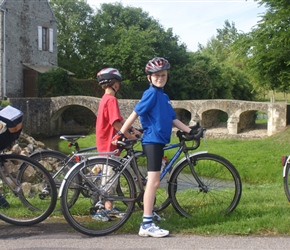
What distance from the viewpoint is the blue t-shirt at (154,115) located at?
4.38 metres

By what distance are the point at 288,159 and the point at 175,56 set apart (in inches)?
1598

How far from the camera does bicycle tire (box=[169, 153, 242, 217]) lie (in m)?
4.66

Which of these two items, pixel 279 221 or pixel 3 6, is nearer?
pixel 279 221

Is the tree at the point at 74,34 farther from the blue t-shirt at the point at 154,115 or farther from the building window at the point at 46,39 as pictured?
the blue t-shirt at the point at 154,115

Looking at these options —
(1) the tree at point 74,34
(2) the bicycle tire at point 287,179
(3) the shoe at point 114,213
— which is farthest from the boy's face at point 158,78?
(1) the tree at point 74,34

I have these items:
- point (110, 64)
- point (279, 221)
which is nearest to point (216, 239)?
point (279, 221)

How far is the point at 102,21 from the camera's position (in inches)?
1799

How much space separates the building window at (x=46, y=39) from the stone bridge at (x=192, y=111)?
4.89 m

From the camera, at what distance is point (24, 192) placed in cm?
508

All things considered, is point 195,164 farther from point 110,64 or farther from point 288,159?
point 110,64

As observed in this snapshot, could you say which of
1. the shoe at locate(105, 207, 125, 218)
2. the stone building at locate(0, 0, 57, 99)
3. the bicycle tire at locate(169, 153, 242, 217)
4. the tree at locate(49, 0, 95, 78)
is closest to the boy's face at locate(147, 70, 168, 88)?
the bicycle tire at locate(169, 153, 242, 217)

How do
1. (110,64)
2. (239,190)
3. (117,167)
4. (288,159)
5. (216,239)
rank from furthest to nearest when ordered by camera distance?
1. (110,64)
2. (288,159)
3. (239,190)
4. (117,167)
5. (216,239)

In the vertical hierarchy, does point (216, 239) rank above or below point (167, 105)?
below

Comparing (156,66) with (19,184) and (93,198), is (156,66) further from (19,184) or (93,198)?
(19,184)
